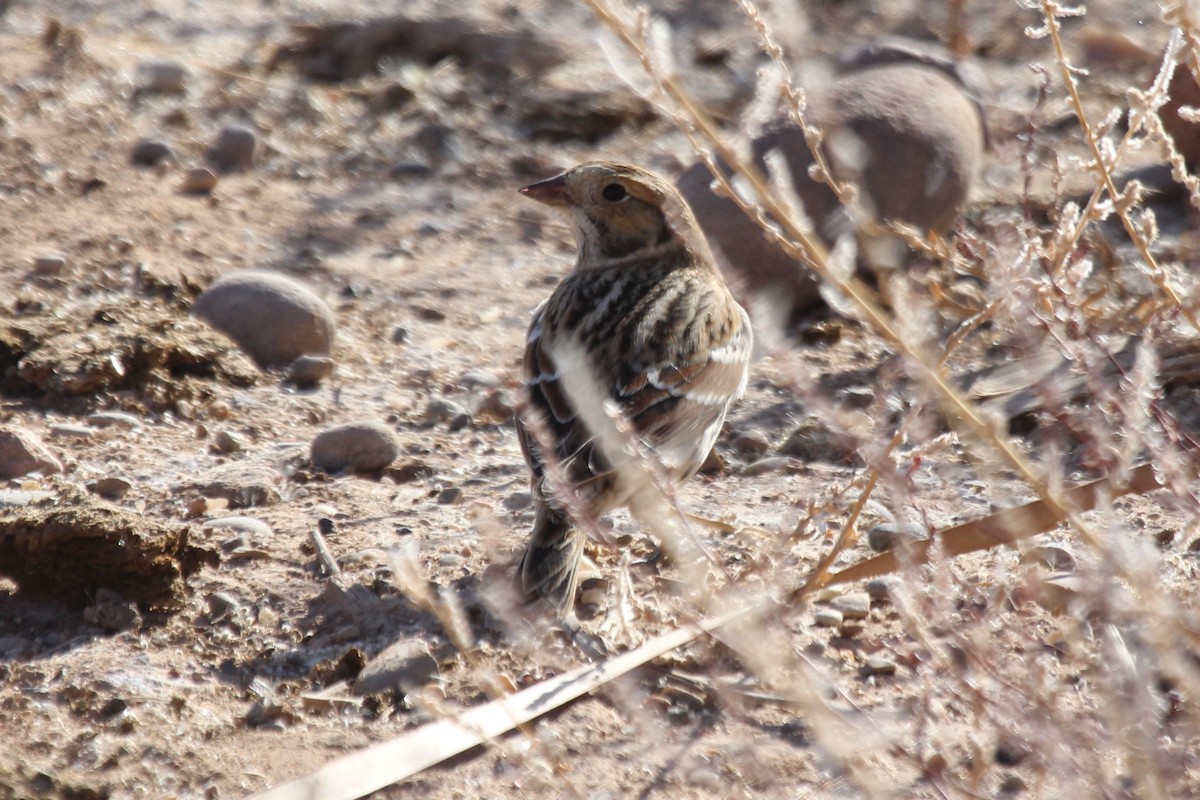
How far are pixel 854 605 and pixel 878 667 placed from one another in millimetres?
328

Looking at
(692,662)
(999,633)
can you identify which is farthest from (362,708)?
(999,633)

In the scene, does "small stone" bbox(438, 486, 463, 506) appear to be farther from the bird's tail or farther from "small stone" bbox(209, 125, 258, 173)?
"small stone" bbox(209, 125, 258, 173)

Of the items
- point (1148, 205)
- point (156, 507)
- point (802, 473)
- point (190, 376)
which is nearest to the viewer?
point (156, 507)

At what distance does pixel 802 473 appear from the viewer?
17.9 ft

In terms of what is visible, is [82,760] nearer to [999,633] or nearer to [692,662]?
[692,662]

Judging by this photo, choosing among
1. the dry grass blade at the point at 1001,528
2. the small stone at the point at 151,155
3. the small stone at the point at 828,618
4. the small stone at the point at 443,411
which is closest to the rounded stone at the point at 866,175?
the small stone at the point at 443,411

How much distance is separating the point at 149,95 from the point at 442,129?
5.58 feet

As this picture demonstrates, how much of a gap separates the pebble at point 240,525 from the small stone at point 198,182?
3399mm

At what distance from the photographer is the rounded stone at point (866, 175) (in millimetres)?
6488

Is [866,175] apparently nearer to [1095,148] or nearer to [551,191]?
[551,191]

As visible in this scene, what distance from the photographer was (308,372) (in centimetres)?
610

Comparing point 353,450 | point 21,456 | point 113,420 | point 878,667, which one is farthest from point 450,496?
point 878,667

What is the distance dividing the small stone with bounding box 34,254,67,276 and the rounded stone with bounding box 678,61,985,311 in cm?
272

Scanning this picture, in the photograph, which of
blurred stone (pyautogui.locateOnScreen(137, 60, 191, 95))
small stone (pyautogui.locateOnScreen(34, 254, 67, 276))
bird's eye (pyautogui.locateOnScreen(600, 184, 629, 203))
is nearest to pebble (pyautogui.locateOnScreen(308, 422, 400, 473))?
bird's eye (pyautogui.locateOnScreen(600, 184, 629, 203))
